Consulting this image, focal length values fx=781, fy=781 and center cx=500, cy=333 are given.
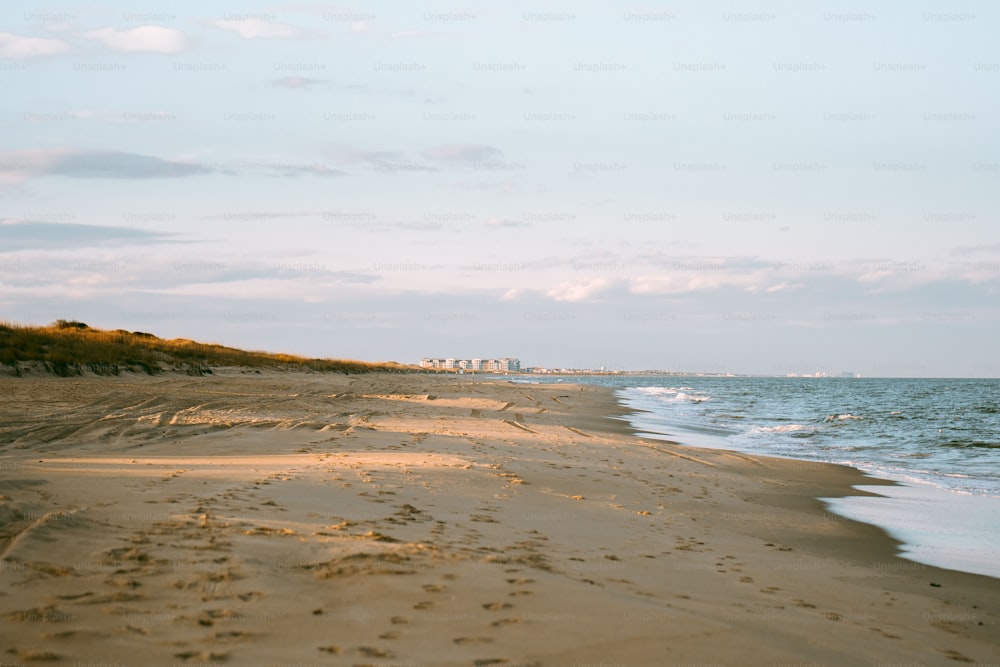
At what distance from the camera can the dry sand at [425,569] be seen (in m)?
3.94

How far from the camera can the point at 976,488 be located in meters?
14.1

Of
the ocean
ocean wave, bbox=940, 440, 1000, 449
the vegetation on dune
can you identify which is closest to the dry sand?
the ocean

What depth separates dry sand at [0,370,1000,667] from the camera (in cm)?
394

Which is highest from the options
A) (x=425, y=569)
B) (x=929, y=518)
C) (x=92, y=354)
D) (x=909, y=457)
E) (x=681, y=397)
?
(x=92, y=354)

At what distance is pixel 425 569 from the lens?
520 centimetres

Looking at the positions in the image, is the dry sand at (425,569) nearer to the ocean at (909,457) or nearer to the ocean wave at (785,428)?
the ocean at (909,457)

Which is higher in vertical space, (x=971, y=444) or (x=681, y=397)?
(x=971, y=444)

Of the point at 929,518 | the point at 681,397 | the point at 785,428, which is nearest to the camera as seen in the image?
the point at 929,518

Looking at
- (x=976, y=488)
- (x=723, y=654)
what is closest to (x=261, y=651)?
(x=723, y=654)

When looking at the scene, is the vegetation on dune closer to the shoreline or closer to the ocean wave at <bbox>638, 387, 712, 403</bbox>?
the shoreline

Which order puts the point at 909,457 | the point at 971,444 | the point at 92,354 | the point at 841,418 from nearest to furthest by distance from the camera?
the point at 909,457
the point at 971,444
the point at 92,354
the point at 841,418

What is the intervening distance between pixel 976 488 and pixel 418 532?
478 inches

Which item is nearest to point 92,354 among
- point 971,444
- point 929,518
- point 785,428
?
point 785,428

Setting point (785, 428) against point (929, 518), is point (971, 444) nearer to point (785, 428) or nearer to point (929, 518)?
point (785, 428)
